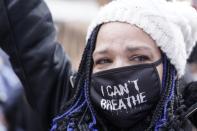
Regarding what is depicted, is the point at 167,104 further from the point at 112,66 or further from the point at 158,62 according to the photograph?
the point at 112,66

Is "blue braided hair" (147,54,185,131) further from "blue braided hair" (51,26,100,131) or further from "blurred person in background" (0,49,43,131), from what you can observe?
"blurred person in background" (0,49,43,131)

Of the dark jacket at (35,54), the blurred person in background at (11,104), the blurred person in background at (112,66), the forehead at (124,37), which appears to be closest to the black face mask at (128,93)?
the blurred person in background at (112,66)

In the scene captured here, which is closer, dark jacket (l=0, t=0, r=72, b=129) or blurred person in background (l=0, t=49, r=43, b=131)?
dark jacket (l=0, t=0, r=72, b=129)

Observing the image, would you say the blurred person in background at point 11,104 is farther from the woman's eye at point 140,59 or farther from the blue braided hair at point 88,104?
the woman's eye at point 140,59

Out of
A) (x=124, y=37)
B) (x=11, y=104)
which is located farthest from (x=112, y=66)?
(x=11, y=104)

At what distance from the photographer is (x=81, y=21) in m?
7.52

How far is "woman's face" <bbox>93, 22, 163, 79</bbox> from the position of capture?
2424mm

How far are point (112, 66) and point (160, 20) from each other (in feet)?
1.01

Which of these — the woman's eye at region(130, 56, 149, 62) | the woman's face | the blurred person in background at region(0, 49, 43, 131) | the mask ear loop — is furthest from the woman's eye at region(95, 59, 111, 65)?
the blurred person in background at region(0, 49, 43, 131)

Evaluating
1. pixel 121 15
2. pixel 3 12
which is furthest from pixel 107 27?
pixel 3 12

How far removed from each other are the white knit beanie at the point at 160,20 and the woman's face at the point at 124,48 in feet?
0.10

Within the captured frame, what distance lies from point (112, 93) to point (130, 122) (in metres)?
0.15

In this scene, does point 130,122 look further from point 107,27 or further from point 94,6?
point 94,6

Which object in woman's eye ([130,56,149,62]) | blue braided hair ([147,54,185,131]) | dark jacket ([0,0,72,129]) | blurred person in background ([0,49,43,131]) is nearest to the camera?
blue braided hair ([147,54,185,131])
